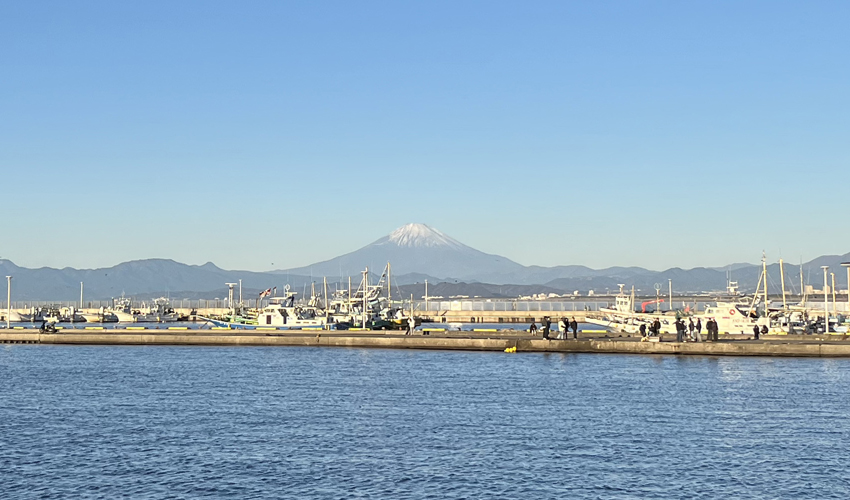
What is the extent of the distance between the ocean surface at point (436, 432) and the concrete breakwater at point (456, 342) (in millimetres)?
2820

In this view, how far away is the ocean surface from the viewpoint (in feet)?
93.0

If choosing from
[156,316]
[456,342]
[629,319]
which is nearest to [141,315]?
[156,316]

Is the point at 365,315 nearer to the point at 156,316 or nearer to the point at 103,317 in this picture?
the point at 103,317

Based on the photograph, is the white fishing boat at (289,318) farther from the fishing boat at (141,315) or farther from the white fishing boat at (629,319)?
the fishing boat at (141,315)

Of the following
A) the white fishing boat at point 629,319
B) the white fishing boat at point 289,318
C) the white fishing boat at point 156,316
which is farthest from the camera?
the white fishing boat at point 156,316

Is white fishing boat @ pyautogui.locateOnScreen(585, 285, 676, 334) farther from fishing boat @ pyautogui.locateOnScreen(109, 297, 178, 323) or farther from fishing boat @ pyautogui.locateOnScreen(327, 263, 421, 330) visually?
fishing boat @ pyautogui.locateOnScreen(109, 297, 178, 323)

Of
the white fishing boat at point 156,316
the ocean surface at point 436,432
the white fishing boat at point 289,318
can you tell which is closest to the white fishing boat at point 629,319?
the ocean surface at point 436,432

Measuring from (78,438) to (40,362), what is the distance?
40.2 metres

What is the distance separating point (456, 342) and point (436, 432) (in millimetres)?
42243

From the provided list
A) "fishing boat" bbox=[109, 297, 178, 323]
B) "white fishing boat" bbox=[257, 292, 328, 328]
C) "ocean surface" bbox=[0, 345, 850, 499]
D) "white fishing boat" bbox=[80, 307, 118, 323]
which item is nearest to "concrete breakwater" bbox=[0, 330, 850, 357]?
"ocean surface" bbox=[0, 345, 850, 499]

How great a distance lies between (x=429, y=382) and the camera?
53781 mm

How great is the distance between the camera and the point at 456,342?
7906 cm

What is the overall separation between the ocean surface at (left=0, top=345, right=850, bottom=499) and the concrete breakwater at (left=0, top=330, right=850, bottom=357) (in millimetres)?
2820

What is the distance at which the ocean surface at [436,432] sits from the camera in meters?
28.3
